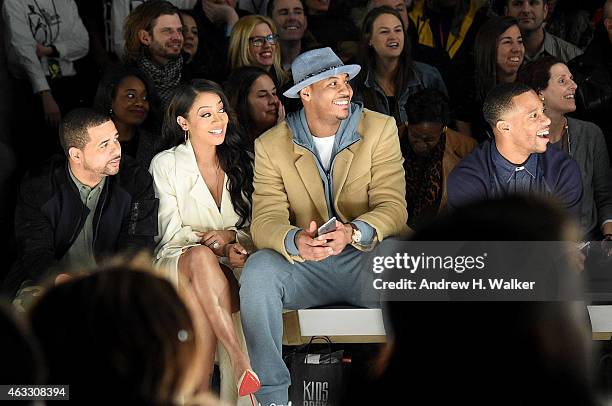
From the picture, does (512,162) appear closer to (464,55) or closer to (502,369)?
(464,55)

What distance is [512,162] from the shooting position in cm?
387

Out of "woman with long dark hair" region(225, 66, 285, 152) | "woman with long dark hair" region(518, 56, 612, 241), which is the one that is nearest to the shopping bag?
"woman with long dark hair" region(225, 66, 285, 152)

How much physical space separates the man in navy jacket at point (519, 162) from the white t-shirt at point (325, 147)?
0.46 m

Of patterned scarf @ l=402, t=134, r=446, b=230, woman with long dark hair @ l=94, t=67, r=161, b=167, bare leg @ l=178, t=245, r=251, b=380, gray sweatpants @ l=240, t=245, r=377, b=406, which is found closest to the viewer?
gray sweatpants @ l=240, t=245, r=377, b=406

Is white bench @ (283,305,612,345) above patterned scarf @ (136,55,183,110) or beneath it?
beneath

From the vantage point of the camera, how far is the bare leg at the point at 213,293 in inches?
141

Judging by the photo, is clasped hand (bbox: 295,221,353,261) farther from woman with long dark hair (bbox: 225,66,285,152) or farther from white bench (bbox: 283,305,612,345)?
woman with long dark hair (bbox: 225,66,285,152)

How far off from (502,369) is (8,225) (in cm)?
340

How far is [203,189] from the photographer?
152 inches

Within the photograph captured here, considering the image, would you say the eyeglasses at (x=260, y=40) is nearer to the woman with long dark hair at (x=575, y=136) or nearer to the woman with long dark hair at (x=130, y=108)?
the woman with long dark hair at (x=130, y=108)

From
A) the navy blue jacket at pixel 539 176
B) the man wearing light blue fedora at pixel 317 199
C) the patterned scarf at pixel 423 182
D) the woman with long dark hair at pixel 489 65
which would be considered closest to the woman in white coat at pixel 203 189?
the man wearing light blue fedora at pixel 317 199

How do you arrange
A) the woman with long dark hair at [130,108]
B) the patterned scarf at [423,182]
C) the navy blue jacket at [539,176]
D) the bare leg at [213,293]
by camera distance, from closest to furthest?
the bare leg at [213,293]
the navy blue jacket at [539,176]
the patterned scarf at [423,182]
the woman with long dark hair at [130,108]

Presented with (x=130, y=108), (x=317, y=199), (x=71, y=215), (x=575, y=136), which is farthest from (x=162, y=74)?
(x=575, y=136)

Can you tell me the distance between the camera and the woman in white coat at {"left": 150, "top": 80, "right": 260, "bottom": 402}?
12.1ft
